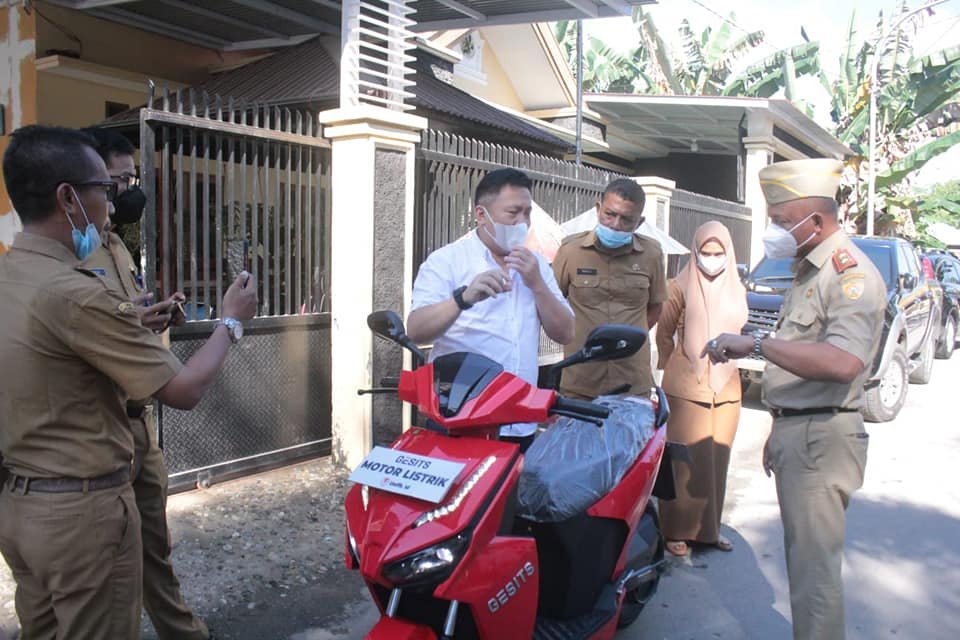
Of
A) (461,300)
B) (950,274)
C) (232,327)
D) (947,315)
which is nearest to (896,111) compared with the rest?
(950,274)

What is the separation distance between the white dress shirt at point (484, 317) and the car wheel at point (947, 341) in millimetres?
12705

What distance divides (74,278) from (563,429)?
1.93 meters

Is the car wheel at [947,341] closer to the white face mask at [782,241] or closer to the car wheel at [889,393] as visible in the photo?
the car wheel at [889,393]

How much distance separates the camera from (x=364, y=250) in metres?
5.53

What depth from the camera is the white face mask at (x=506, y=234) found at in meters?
3.23

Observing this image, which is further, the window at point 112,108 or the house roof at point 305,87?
the window at point 112,108

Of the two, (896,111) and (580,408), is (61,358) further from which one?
(896,111)

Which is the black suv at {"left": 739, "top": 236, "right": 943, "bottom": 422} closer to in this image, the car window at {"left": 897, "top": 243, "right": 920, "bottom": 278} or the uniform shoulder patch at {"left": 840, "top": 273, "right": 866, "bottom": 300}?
the car window at {"left": 897, "top": 243, "right": 920, "bottom": 278}

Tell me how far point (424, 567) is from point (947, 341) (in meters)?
14.0

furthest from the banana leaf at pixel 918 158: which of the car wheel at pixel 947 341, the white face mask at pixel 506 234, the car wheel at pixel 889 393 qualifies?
the white face mask at pixel 506 234

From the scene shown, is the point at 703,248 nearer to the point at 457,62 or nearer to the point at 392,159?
the point at 392,159

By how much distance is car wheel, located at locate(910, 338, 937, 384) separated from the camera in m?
10.5

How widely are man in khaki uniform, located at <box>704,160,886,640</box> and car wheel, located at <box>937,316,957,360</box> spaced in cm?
1242

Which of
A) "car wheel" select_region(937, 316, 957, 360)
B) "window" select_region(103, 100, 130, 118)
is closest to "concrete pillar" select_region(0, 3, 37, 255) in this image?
"window" select_region(103, 100, 130, 118)
